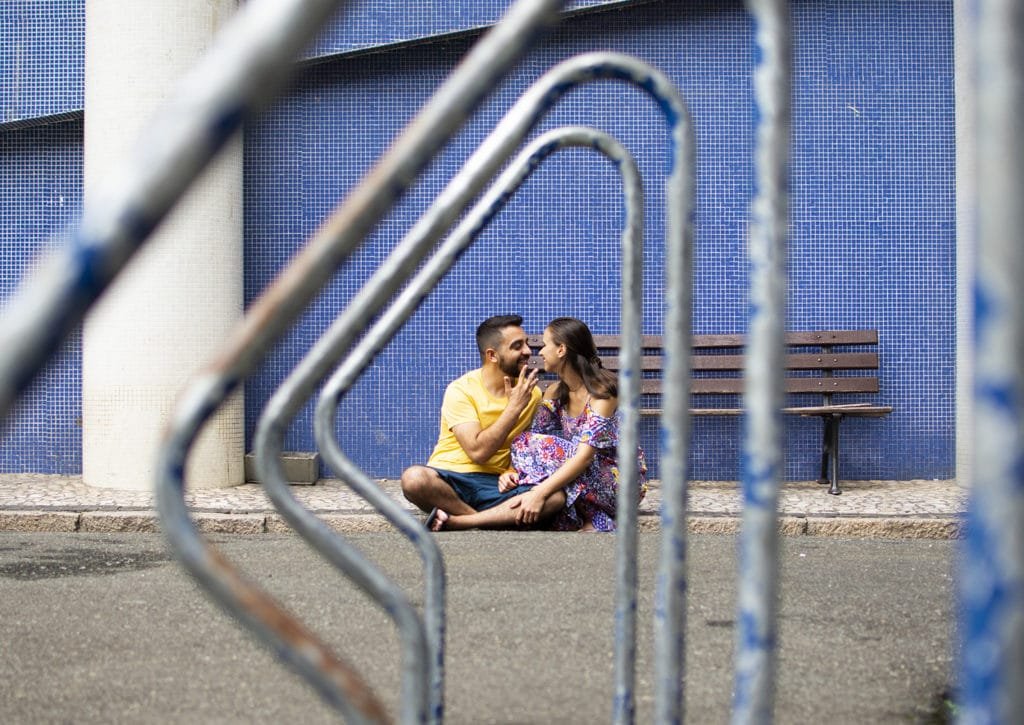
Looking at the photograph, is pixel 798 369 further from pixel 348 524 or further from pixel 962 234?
pixel 348 524

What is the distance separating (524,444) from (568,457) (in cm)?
21

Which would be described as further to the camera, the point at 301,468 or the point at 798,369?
the point at 798,369

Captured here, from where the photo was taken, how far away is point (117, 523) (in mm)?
6039

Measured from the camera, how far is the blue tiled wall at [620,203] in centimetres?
776

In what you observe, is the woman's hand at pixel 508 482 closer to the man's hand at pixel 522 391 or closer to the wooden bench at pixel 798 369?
the man's hand at pixel 522 391

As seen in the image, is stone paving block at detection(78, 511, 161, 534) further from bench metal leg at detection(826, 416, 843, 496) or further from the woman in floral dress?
bench metal leg at detection(826, 416, 843, 496)

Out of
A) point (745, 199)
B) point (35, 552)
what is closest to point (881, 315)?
point (745, 199)

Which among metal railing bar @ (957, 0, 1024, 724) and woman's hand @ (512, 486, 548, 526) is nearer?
metal railing bar @ (957, 0, 1024, 724)

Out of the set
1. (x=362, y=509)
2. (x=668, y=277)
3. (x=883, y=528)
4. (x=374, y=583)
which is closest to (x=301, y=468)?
(x=362, y=509)

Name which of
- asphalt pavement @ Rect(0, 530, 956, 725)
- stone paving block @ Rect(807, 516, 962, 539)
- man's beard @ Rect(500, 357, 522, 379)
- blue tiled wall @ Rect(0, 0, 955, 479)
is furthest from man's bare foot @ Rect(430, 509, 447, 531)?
blue tiled wall @ Rect(0, 0, 955, 479)

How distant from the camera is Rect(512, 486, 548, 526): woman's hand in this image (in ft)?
18.0

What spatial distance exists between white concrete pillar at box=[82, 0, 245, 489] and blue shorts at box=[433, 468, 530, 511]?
76.0 inches

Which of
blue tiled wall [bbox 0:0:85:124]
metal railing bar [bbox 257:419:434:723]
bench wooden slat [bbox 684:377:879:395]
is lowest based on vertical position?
metal railing bar [bbox 257:419:434:723]

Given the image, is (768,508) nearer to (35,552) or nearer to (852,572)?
(852,572)
